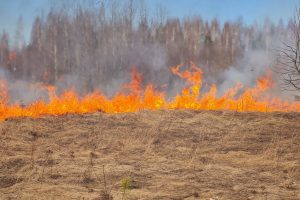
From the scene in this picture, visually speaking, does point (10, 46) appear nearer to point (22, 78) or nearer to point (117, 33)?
point (22, 78)

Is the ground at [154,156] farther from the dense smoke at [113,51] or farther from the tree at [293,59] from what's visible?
the dense smoke at [113,51]

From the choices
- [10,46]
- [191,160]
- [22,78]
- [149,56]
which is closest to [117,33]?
[149,56]

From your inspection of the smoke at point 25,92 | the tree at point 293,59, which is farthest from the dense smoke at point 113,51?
the tree at point 293,59

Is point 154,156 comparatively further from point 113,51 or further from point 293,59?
point 113,51

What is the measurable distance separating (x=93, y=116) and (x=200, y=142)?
4358 mm

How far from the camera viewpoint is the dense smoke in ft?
105

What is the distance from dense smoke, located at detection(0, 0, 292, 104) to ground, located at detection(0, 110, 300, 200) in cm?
1512

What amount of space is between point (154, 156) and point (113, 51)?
2670 centimetres

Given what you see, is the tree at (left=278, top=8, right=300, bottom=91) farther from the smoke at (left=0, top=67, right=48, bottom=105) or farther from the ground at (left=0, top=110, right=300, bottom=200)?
the smoke at (left=0, top=67, right=48, bottom=105)

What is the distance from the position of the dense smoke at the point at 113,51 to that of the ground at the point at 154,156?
595 inches

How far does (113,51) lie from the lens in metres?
36.2

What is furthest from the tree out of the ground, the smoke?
the smoke

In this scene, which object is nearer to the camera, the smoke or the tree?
the tree

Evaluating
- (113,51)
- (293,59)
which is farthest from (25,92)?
(293,59)
